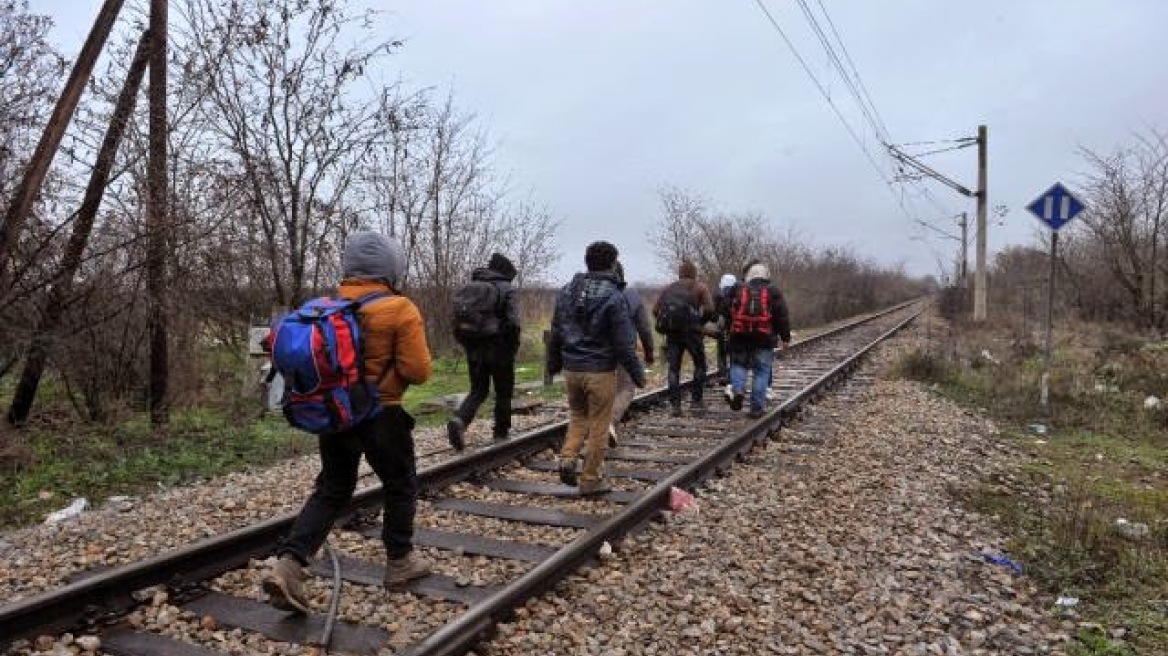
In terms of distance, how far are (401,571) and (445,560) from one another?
57 cm

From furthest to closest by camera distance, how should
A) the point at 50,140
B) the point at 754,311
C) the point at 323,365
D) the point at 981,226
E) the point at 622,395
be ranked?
the point at 981,226
the point at 754,311
the point at 622,395
the point at 50,140
the point at 323,365

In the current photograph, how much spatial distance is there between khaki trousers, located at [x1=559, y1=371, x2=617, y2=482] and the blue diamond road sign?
8.60m

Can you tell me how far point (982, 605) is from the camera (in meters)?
4.94

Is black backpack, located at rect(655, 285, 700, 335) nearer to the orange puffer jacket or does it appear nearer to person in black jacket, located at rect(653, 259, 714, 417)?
person in black jacket, located at rect(653, 259, 714, 417)

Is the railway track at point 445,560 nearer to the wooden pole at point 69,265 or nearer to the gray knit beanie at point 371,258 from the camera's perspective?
the gray knit beanie at point 371,258

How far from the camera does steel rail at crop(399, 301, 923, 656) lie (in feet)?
13.0

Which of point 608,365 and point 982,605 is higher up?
point 608,365

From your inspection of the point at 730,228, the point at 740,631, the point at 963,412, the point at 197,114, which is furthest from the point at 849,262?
the point at 740,631

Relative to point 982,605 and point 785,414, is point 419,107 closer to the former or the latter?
point 785,414

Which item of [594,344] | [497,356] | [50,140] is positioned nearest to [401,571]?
[594,344]

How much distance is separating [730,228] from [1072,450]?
22.6m

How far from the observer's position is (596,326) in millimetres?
6605

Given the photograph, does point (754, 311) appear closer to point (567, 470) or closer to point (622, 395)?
point (622, 395)

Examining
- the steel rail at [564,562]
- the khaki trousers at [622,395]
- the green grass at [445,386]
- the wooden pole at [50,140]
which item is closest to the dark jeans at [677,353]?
the khaki trousers at [622,395]
